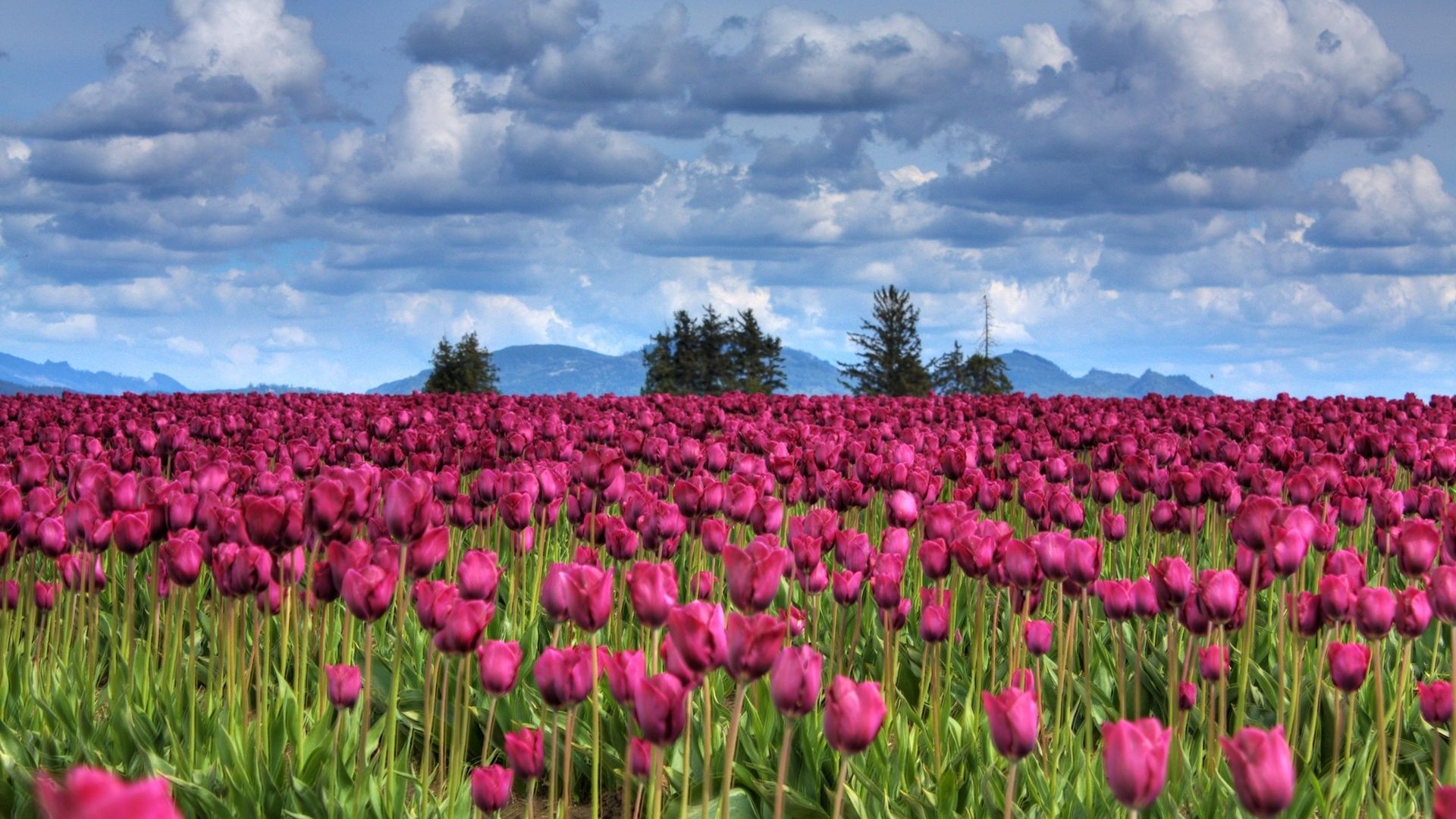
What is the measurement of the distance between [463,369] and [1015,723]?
71.6 m

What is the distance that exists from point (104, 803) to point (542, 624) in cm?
Result: 660

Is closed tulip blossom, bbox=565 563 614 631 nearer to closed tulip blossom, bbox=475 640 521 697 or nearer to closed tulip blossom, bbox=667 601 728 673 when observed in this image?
closed tulip blossom, bbox=475 640 521 697

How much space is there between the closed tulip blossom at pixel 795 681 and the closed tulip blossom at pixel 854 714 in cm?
8

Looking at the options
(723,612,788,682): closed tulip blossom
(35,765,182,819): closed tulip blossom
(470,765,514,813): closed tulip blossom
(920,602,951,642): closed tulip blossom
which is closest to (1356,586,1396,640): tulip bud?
(920,602,951,642): closed tulip blossom

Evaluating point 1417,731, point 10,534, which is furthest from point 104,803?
point 1417,731

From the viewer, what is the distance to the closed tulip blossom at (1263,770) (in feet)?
9.09

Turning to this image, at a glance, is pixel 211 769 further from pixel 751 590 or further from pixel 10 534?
pixel 751 590

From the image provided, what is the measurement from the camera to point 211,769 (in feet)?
16.3

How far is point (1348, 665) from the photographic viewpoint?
4.11 m

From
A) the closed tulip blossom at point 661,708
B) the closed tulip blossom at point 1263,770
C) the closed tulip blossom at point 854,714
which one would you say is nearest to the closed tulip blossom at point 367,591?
the closed tulip blossom at point 661,708

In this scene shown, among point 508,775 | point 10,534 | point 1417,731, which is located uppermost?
point 10,534

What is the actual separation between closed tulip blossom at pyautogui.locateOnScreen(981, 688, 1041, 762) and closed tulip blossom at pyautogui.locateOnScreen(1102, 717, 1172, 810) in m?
0.31

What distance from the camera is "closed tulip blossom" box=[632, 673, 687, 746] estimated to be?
9.25ft

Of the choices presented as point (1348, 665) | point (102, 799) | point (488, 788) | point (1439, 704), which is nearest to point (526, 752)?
point (488, 788)
